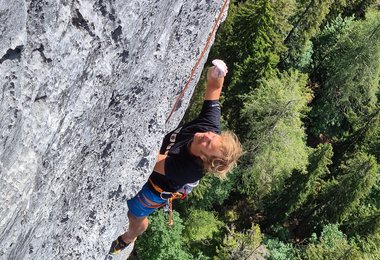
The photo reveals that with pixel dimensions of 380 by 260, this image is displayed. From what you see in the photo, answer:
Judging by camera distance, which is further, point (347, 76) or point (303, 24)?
point (347, 76)

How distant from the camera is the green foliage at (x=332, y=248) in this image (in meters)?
22.2

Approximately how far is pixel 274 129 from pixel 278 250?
23.2 feet

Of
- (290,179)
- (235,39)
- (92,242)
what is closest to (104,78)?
(92,242)

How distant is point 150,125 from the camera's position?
25.1ft

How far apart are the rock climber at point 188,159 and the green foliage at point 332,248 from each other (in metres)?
15.8

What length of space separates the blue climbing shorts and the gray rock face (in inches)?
16.5

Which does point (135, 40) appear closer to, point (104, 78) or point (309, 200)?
point (104, 78)

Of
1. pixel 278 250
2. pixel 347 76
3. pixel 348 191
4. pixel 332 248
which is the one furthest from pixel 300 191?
pixel 347 76

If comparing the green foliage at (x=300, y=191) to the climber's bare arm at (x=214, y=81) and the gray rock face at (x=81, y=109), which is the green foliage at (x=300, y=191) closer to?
the climber's bare arm at (x=214, y=81)

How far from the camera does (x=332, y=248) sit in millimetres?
25172

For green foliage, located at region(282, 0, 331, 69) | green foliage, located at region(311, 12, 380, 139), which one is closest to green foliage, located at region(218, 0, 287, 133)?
green foliage, located at region(282, 0, 331, 69)

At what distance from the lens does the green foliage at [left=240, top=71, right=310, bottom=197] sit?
80.2 feet

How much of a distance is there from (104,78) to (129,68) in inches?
25.7

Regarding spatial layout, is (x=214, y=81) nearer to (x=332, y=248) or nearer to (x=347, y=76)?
(x=332, y=248)
